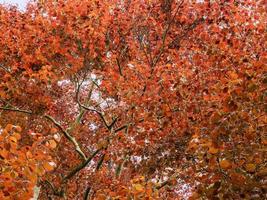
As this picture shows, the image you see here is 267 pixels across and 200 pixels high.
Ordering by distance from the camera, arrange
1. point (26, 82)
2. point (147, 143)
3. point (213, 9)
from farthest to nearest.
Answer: point (213, 9) < point (26, 82) < point (147, 143)

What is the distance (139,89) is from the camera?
16.4 m

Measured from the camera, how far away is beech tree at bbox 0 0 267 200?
634 cm

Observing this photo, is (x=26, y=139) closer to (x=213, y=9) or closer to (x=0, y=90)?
(x=0, y=90)

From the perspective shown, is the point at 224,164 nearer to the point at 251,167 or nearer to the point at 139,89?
the point at 251,167

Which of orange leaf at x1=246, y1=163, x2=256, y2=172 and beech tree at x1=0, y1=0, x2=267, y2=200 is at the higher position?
beech tree at x1=0, y1=0, x2=267, y2=200

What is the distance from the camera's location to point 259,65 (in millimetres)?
6230

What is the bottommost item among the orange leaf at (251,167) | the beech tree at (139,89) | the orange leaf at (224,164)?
the orange leaf at (251,167)

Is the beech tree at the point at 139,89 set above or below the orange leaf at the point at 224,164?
above

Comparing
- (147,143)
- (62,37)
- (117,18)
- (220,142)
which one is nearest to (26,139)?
(62,37)

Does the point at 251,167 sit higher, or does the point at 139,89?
the point at 139,89

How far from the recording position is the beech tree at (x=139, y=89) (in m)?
6.34

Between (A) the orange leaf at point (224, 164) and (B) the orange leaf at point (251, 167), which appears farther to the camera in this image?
(A) the orange leaf at point (224, 164)

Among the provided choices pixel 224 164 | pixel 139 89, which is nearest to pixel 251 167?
pixel 224 164

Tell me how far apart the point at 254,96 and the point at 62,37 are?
12679mm
